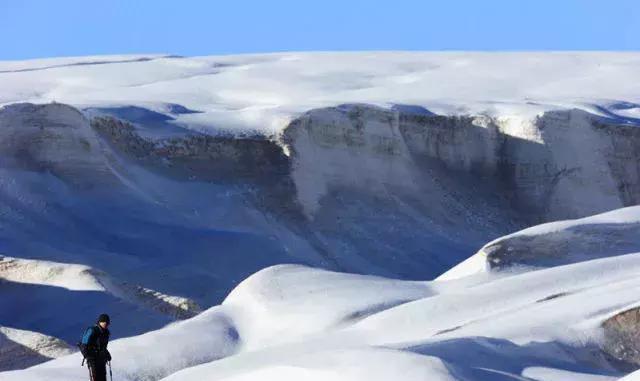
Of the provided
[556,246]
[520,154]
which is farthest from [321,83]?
[556,246]

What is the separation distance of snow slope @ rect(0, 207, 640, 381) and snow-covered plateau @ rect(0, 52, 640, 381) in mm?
34

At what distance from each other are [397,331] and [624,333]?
211cm

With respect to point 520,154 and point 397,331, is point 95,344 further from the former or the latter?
point 520,154

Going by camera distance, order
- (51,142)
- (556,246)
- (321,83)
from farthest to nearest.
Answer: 1. (321,83)
2. (51,142)
3. (556,246)

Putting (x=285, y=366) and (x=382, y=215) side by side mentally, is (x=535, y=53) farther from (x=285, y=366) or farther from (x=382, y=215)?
(x=285, y=366)

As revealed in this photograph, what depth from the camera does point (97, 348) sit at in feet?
43.5

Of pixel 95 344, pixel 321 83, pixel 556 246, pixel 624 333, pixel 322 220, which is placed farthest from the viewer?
pixel 321 83

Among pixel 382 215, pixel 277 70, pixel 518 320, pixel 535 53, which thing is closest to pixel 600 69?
pixel 535 53

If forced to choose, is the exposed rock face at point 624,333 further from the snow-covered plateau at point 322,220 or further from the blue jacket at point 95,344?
the blue jacket at point 95,344

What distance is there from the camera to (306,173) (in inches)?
1210

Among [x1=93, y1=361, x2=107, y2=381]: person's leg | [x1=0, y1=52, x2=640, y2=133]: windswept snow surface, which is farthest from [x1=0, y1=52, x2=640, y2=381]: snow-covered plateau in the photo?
[x1=93, y1=361, x2=107, y2=381]: person's leg

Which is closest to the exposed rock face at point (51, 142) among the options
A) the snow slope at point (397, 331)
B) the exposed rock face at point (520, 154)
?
the exposed rock face at point (520, 154)

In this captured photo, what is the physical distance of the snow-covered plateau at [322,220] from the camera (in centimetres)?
1600

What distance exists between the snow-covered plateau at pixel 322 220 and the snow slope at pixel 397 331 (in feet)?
0.11
